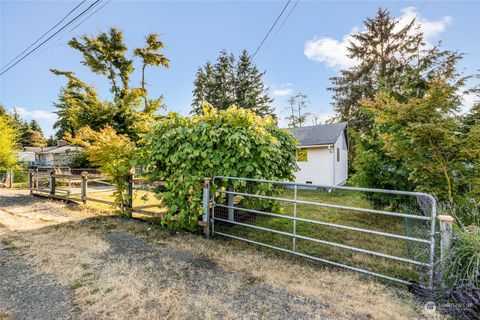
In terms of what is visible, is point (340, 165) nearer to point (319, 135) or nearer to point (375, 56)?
point (319, 135)

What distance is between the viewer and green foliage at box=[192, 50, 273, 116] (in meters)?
26.8

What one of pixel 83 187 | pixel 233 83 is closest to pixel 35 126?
pixel 233 83

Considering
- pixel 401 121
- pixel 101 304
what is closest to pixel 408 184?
pixel 401 121

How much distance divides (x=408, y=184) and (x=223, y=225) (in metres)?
4.77

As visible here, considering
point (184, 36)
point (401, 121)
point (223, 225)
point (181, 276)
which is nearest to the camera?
point (181, 276)

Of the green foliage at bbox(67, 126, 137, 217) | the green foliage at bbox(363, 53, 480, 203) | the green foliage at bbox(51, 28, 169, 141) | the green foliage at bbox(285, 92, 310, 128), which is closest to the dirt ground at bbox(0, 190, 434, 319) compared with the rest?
the green foliage at bbox(67, 126, 137, 217)

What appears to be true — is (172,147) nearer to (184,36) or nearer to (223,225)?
(223,225)

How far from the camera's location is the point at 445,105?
350cm

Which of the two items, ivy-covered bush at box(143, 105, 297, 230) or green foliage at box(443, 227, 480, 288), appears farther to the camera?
ivy-covered bush at box(143, 105, 297, 230)

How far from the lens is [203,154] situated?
4188 mm

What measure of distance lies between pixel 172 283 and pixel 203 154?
2148 millimetres

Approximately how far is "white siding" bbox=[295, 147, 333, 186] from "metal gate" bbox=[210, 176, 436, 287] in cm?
588

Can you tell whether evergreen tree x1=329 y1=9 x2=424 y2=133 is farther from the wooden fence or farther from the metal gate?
the wooden fence

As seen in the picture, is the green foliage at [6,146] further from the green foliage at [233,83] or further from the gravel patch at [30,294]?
the green foliage at [233,83]
